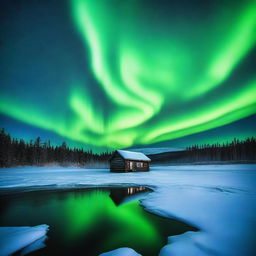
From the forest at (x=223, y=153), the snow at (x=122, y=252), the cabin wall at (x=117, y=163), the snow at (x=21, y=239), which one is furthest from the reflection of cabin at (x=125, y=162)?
the forest at (x=223, y=153)

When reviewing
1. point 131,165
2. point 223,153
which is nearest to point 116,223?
point 131,165

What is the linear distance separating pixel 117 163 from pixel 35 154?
46.6m

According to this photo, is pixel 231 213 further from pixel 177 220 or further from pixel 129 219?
pixel 129 219

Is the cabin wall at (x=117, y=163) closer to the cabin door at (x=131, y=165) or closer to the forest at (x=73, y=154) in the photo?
the cabin door at (x=131, y=165)

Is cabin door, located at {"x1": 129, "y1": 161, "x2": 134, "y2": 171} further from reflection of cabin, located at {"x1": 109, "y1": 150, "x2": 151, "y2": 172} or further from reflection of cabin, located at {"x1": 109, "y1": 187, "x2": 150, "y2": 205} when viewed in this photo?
reflection of cabin, located at {"x1": 109, "y1": 187, "x2": 150, "y2": 205}

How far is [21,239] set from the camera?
424 centimetres

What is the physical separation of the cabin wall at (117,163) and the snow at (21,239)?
29.9m

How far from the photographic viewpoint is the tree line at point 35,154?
51209 mm

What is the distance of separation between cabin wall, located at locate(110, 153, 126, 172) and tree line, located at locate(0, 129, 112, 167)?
35462mm

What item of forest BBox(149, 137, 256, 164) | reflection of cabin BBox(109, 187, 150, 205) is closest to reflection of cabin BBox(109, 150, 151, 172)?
reflection of cabin BBox(109, 187, 150, 205)

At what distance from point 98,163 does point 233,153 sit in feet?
276

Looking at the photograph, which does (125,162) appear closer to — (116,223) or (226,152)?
(116,223)

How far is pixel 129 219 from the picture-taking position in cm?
604

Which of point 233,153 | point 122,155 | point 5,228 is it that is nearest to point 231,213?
point 5,228
